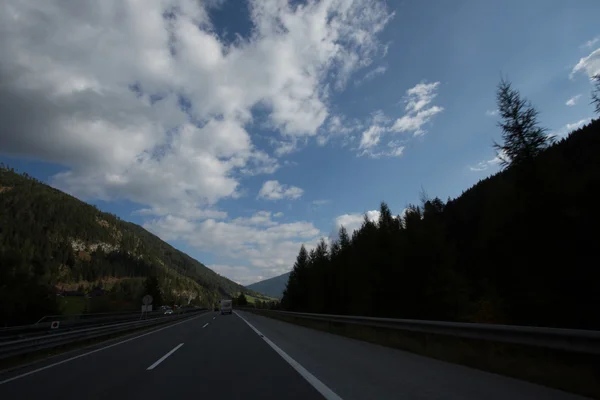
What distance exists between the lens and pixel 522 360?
7.66 metres

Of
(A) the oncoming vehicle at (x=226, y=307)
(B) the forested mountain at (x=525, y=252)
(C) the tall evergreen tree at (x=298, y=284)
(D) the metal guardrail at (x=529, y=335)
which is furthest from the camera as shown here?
(C) the tall evergreen tree at (x=298, y=284)

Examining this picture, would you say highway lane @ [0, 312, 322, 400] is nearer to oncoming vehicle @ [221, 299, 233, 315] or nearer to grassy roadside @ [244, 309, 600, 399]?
grassy roadside @ [244, 309, 600, 399]

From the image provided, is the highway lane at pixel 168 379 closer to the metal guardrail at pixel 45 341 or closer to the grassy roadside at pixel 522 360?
the metal guardrail at pixel 45 341

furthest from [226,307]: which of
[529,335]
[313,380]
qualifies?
[529,335]

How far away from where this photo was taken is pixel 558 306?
14.4 metres

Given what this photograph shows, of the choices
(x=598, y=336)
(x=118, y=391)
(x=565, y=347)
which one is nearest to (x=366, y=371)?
(x=565, y=347)

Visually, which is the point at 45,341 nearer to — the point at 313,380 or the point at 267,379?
the point at 267,379

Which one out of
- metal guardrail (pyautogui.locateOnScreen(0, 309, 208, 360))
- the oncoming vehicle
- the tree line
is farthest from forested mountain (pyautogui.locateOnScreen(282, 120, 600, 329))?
the oncoming vehicle

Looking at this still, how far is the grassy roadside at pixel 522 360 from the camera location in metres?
5.59

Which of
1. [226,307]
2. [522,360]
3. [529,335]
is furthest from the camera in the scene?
[226,307]

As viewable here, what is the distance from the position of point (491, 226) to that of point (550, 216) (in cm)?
275

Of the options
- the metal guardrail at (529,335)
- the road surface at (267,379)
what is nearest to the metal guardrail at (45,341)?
the road surface at (267,379)

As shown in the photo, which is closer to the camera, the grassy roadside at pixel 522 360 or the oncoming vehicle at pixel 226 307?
the grassy roadside at pixel 522 360

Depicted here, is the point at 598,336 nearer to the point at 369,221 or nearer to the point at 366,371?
the point at 366,371
